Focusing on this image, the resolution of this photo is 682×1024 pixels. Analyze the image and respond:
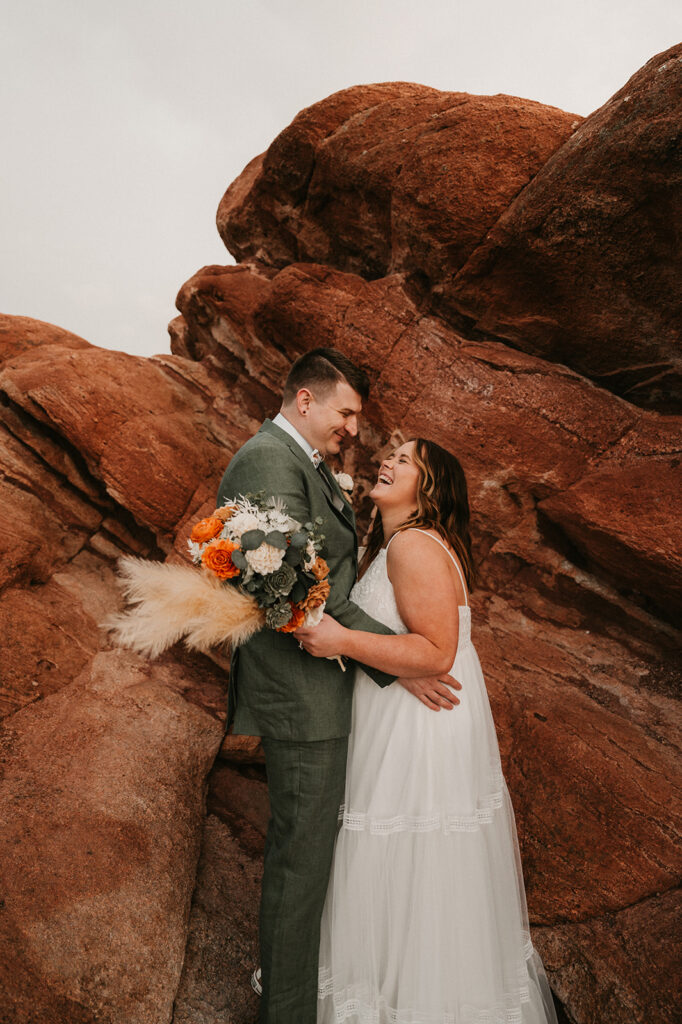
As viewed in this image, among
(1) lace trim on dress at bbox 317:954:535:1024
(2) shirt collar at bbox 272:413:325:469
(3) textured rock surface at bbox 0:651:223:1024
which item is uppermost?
(2) shirt collar at bbox 272:413:325:469

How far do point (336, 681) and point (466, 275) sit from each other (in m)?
4.94

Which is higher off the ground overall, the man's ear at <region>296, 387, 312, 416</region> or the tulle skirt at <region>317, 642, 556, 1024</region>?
the man's ear at <region>296, 387, 312, 416</region>

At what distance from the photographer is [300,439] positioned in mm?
3672

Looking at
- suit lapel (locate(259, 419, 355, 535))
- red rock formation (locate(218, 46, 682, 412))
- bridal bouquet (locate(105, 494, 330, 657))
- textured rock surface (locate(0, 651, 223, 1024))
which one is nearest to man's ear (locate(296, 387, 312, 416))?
suit lapel (locate(259, 419, 355, 535))

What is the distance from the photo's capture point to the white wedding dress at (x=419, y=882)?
9.48 ft

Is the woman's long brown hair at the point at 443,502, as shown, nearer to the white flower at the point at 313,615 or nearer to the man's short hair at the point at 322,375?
the man's short hair at the point at 322,375

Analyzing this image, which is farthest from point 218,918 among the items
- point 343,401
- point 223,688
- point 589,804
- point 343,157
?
point 343,157

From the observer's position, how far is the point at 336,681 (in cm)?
318

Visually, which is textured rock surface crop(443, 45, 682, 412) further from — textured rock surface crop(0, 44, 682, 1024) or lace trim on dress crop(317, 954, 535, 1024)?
lace trim on dress crop(317, 954, 535, 1024)

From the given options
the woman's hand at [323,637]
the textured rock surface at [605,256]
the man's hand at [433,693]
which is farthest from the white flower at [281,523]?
the textured rock surface at [605,256]

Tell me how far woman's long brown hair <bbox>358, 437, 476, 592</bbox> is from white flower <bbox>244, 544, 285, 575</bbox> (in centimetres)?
126

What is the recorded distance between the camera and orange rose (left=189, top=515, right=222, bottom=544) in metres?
2.40

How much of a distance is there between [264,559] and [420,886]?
2.12 m

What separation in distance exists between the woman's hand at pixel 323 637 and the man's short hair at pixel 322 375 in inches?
67.4
